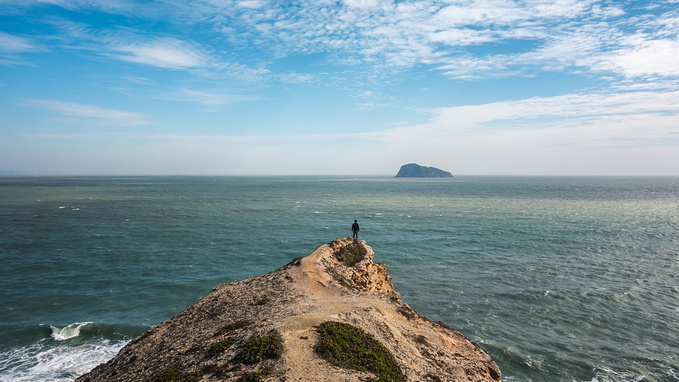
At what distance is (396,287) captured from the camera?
38.0 metres

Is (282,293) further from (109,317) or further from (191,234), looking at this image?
(191,234)

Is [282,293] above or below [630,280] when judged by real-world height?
above

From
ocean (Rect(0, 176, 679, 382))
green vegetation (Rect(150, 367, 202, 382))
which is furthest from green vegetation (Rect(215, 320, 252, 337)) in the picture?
ocean (Rect(0, 176, 679, 382))

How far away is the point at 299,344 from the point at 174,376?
478cm

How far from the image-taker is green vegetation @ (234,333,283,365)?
13.2 m

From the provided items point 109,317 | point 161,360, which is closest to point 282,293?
point 161,360

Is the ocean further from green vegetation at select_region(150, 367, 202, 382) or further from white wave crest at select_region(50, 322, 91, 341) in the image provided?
green vegetation at select_region(150, 367, 202, 382)

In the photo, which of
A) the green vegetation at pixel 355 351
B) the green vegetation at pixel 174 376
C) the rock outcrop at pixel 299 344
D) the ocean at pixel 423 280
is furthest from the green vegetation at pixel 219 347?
the ocean at pixel 423 280

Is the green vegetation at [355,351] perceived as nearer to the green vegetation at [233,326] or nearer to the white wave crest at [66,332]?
the green vegetation at [233,326]

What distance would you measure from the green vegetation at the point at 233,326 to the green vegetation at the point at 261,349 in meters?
2.52

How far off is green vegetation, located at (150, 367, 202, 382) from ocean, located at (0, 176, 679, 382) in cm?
1438

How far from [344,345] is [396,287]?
25.0m

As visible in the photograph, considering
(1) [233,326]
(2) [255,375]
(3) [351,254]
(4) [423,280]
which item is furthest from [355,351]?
(4) [423,280]

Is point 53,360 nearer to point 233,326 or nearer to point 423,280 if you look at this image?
point 233,326
